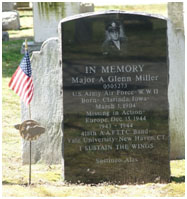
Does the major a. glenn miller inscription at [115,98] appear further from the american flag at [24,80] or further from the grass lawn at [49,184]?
the american flag at [24,80]

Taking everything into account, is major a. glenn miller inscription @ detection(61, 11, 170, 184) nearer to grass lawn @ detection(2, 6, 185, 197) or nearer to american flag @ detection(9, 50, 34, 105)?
grass lawn @ detection(2, 6, 185, 197)

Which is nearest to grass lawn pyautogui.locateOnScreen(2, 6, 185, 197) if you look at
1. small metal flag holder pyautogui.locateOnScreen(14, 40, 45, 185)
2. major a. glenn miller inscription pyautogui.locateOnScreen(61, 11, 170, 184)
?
major a. glenn miller inscription pyautogui.locateOnScreen(61, 11, 170, 184)

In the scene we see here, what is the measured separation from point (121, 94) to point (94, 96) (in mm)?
340

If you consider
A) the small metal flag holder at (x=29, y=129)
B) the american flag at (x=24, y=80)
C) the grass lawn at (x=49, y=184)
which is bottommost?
the grass lawn at (x=49, y=184)

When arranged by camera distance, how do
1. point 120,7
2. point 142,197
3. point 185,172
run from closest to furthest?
point 142,197 → point 185,172 → point 120,7

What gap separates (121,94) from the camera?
7746mm

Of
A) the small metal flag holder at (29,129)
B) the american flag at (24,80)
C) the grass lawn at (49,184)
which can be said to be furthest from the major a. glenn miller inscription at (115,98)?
the american flag at (24,80)

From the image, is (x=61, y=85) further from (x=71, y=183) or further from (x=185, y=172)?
(x=185, y=172)

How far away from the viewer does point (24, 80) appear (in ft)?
26.0

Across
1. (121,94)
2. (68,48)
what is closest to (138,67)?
(121,94)

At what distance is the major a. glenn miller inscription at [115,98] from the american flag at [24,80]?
534 mm

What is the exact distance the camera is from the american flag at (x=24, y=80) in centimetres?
791

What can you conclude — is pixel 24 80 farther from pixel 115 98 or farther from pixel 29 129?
pixel 115 98

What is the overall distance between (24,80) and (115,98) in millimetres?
1195
